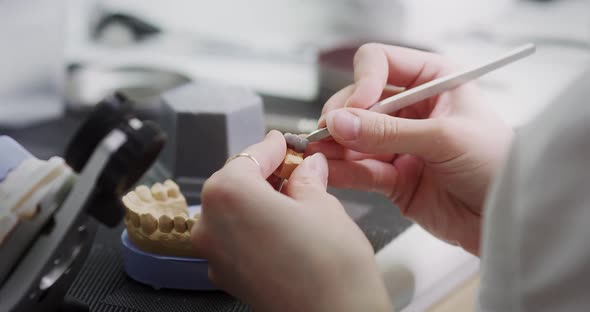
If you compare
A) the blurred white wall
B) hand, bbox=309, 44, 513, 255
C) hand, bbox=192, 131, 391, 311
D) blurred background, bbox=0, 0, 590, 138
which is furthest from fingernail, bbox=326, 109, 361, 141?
the blurred white wall

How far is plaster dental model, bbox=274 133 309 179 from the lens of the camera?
1.97 ft

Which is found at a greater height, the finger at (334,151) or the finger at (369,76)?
the finger at (369,76)

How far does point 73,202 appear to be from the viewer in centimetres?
51

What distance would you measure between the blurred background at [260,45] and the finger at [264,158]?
397mm

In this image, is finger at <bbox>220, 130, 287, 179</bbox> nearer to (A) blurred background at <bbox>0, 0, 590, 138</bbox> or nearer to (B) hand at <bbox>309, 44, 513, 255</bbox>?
(B) hand at <bbox>309, 44, 513, 255</bbox>

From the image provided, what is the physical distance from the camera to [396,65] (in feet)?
2.57

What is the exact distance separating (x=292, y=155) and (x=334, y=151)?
0.13 m

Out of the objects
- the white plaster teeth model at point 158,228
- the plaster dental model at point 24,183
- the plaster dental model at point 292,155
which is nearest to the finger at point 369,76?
the plaster dental model at point 292,155

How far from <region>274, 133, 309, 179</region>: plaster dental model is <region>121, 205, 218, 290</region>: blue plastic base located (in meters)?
0.11

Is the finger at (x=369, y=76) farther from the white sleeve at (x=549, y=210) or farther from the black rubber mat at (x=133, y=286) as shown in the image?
the white sleeve at (x=549, y=210)

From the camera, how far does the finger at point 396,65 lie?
29.2 inches

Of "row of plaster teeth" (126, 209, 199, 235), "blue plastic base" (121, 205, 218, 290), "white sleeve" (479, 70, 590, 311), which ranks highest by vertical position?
"white sleeve" (479, 70, 590, 311)

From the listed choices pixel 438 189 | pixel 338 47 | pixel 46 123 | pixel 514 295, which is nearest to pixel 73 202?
pixel 514 295

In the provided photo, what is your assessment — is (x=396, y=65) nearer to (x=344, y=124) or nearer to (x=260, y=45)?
(x=344, y=124)
